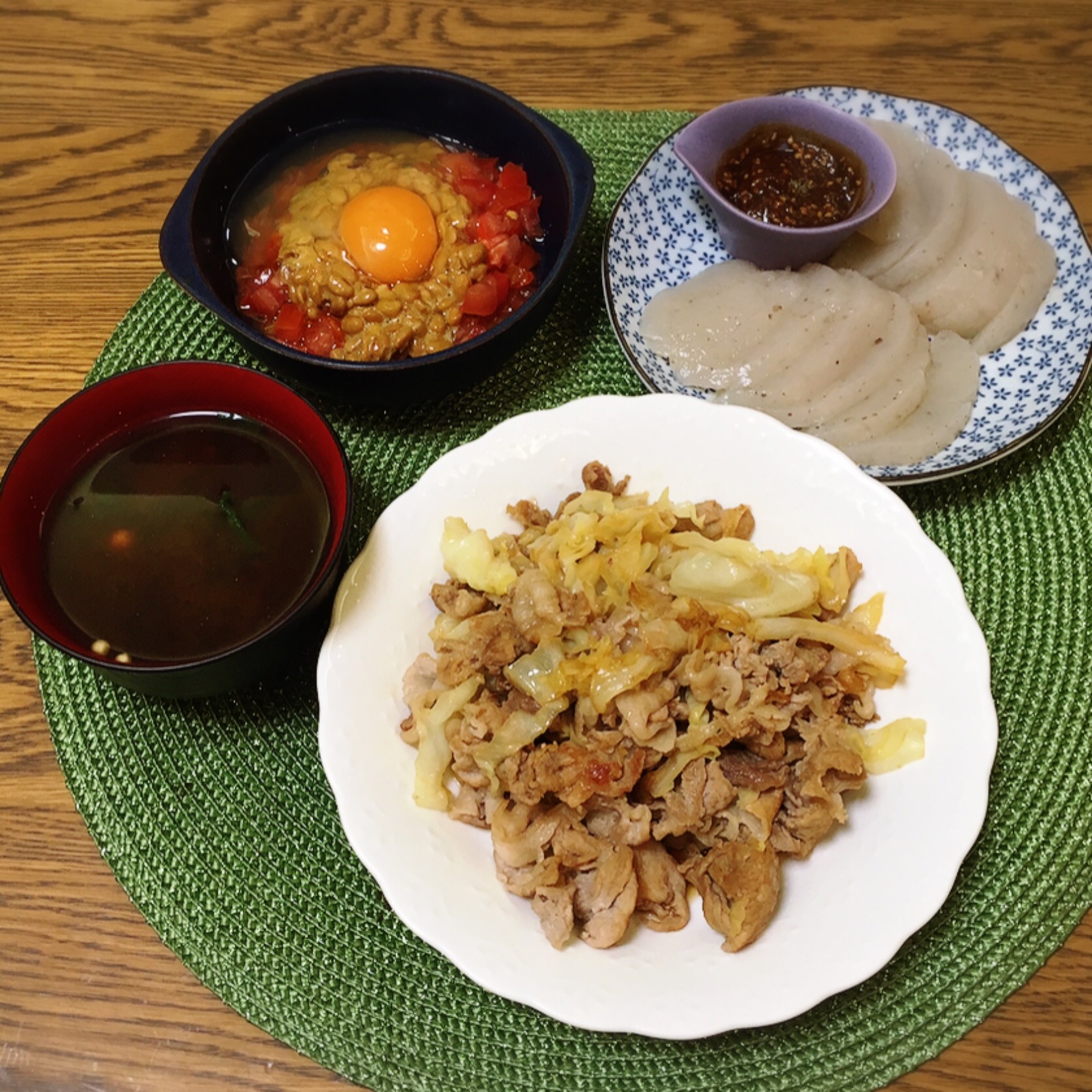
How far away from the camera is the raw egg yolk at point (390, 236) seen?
2.82 m

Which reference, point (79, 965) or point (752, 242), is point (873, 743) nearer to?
point (752, 242)

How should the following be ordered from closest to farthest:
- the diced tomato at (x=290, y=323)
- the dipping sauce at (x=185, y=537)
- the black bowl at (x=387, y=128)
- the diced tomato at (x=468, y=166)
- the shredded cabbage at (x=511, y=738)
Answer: the shredded cabbage at (x=511, y=738), the dipping sauce at (x=185, y=537), the black bowl at (x=387, y=128), the diced tomato at (x=290, y=323), the diced tomato at (x=468, y=166)

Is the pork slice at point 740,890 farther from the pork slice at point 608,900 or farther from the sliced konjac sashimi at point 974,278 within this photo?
the sliced konjac sashimi at point 974,278

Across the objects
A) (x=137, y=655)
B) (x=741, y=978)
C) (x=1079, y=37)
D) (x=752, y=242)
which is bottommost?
(x=741, y=978)

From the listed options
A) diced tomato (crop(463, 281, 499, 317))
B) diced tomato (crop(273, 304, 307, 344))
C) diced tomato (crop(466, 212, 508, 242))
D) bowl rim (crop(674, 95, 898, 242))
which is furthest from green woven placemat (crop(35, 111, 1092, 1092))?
bowl rim (crop(674, 95, 898, 242))

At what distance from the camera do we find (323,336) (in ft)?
9.08

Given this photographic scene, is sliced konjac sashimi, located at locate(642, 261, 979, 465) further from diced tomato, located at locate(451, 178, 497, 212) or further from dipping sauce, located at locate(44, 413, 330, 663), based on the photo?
dipping sauce, located at locate(44, 413, 330, 663)

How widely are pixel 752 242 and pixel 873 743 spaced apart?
5.20 feet

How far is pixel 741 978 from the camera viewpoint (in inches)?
77.4

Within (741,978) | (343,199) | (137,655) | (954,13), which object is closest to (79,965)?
(137,655)

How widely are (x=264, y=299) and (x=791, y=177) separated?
1.66 metres

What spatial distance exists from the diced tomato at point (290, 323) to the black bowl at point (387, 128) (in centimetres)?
12

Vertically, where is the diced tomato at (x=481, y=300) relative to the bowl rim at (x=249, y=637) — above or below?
above

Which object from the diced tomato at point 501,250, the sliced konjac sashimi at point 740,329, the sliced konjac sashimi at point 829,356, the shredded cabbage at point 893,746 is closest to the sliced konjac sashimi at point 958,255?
the sliced konjac sashimi at point 829,356
